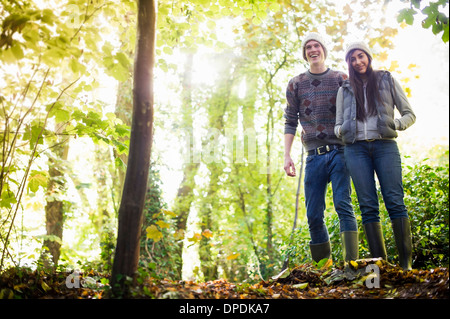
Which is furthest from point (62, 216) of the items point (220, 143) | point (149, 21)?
point (149, 21)

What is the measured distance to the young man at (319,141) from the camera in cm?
315

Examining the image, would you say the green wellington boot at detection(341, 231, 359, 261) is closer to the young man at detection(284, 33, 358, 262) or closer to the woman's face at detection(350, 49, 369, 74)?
the young man at detection(284, 33, 358, 262)

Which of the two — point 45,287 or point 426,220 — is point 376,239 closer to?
point 426,220

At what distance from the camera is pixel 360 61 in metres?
3.02

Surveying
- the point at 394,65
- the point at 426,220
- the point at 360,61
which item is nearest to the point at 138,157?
the point at 360,61

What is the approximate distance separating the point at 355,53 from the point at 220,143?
6.60m

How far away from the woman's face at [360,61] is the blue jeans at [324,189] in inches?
27.9

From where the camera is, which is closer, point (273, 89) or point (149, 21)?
point (149, 21)

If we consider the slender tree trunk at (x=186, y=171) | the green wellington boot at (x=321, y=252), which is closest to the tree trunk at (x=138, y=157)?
the green wellington boot at (x=321, y=252)

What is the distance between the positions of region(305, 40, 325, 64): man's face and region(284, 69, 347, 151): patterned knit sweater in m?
0.13

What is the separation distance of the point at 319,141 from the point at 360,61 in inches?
29.4
